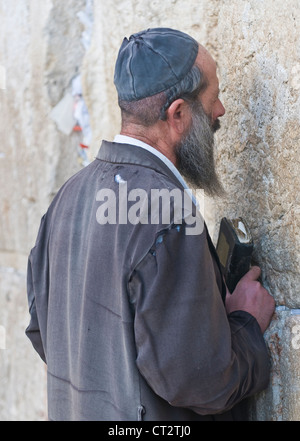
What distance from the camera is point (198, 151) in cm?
173

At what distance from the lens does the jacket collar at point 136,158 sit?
1.62 meters

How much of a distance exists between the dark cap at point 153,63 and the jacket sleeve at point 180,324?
42 cm

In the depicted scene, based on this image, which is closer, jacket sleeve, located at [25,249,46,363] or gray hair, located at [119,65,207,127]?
gray hair, located at [119,65,207,127]

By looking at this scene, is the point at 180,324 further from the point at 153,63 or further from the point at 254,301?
the point at 153,63

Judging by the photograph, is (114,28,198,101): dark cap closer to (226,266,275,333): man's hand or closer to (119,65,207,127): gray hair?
(119,65,207,127): gray hair

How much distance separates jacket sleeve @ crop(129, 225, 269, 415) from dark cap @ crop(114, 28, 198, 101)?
1.37ft

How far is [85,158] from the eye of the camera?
3.13 m

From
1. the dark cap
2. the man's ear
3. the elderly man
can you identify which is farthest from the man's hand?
the dark cap

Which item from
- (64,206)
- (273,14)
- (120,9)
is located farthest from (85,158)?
(273,14)

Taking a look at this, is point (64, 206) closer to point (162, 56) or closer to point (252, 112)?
point (162, 56)

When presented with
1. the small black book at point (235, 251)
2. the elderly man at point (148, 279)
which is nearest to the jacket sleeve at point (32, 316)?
the elderly man at point (148, 279)

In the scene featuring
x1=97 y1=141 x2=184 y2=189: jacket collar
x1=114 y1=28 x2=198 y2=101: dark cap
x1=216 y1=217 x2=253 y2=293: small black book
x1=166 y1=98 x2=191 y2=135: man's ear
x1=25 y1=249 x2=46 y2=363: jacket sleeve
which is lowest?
x1=25 y1=249 x2=46 y2=363: jacket sleeve

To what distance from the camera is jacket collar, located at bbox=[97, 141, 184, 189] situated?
1619 mm

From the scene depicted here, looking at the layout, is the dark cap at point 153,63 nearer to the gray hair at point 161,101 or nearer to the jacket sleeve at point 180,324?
the gray hair at point 161,101
